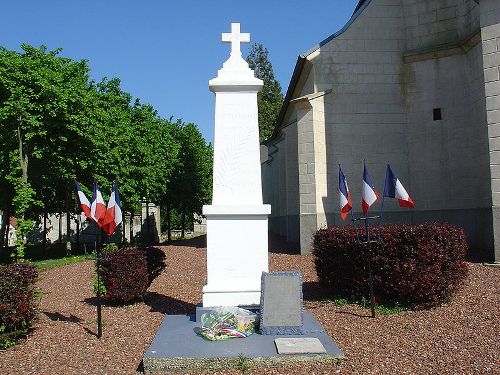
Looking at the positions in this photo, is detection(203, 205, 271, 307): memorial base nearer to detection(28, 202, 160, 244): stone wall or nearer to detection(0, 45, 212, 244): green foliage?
detection(0, 45, 212, 244): green foliage

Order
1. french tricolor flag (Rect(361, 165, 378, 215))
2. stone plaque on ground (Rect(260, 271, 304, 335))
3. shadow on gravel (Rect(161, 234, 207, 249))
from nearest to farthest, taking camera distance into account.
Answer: stone plaque on ground (Rect(260, 271, 304, 335)) < french tricolor flag (Rect(361, 165, 378, 215)) < shadow on gravel (Rect(161, 234, 207, 249))

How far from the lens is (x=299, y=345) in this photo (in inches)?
252

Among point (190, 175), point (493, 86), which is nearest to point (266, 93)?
point (190, 175)

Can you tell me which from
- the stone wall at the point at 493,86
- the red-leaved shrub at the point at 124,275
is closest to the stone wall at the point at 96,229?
the red-leaved shrub at the point at 124,275

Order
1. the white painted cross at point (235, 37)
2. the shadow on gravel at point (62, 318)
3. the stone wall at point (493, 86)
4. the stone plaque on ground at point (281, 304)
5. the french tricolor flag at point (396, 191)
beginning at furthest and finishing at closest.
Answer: the stone wall at point (493, 86)
the shadow on gravel at point (62, 318)
the french tricolor flag at point (396, 191)
the white painted cross at point (235, 37)
the stone plaque on ground at point (281, 304)

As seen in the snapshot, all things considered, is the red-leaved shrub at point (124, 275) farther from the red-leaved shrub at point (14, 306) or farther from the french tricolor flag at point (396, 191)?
the french tricolor flag at point (396, 191)

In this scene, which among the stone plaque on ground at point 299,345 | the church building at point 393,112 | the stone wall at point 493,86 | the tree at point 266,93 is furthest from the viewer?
the tree at point 266,93

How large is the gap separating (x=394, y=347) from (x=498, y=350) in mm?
1408

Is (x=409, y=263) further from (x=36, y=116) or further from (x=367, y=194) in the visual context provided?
(x=36, y=116)

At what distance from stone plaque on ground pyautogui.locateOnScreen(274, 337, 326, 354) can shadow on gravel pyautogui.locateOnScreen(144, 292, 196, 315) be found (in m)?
3.36

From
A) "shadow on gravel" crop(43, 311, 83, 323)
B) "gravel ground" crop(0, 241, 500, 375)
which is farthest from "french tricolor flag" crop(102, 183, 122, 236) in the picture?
"shadow on gravel" crop(43, 311, 83, 323)

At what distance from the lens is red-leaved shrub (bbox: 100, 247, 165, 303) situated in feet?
32.9

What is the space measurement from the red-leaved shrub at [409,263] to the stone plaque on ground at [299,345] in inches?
121

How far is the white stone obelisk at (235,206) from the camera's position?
26.2ft
